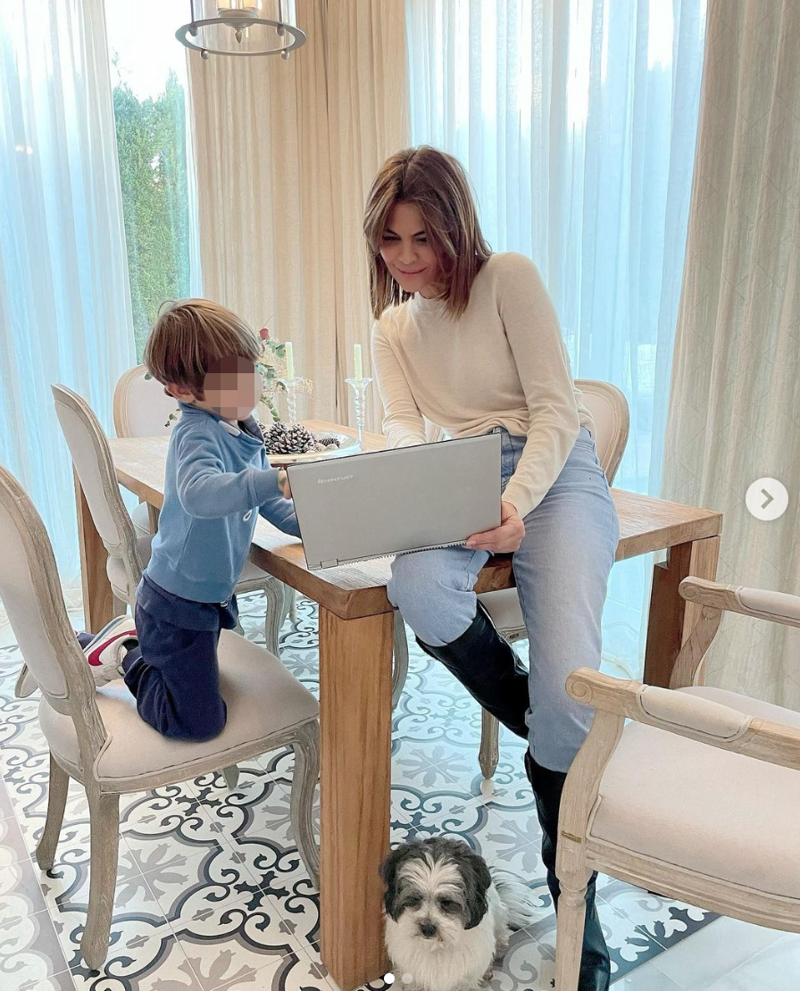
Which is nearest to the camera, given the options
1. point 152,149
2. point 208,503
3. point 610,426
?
point 208,503

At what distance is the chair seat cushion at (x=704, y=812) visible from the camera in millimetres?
965

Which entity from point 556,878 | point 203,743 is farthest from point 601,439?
point 203,743

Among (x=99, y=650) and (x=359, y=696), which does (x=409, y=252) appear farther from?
(x=99, y=650)

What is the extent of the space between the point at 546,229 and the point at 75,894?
2.18 m

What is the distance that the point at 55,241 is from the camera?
3.00m

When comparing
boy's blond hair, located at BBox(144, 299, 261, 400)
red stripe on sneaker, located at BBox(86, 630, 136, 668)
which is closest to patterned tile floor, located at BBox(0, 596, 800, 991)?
red stripe on sneaker, located at BBox(86, 630, 136, 668)

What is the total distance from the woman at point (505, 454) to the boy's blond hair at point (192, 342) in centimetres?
30

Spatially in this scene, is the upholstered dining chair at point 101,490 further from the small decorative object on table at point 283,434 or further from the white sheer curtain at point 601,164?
the white sheer curtain at point 601,164

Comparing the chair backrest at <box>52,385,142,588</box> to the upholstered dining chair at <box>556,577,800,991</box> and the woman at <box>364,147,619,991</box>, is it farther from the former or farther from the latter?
the upholstered dining chair at <box>556,577,800,991</box>

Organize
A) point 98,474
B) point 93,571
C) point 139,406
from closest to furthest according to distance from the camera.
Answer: point 98,474
point 93,571
point 139,406

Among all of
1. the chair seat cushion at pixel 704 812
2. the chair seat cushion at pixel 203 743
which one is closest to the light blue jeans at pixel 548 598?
the chair seat cushion at pixel 704 812

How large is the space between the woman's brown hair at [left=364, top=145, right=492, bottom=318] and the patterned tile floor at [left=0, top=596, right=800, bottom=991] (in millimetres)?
1138

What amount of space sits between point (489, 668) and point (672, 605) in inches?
19.0

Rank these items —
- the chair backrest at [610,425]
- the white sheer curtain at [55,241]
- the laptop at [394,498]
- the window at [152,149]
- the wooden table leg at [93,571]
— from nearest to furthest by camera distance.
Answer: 1. the laptop at [394,498]
2. the chair backrest at [610,425]
3. the wooden table leg at [93,571]
4. the white sheer curtain at [55,241]
5. the window at [152,149]
